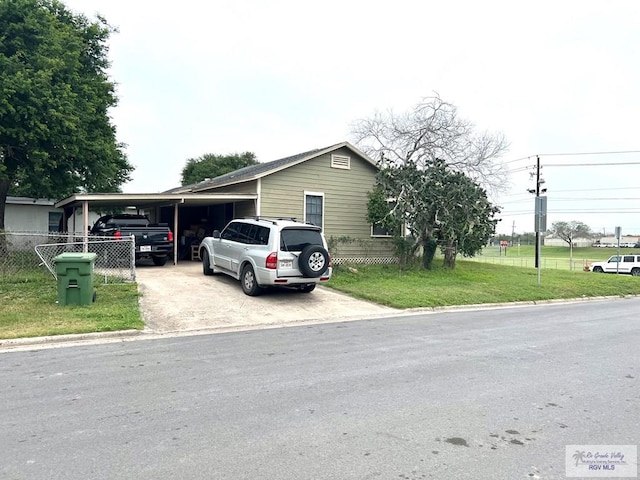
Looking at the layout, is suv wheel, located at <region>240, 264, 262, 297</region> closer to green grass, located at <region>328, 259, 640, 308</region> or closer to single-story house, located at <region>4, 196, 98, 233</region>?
green grass, located at <region>328, 259, 640, 308</region>

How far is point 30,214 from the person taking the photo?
25578 mm

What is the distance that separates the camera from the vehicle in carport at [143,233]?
50.3 ft

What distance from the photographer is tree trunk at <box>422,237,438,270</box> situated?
59.0 ft

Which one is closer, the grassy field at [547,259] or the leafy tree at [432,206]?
the leafy tree at [432,206]

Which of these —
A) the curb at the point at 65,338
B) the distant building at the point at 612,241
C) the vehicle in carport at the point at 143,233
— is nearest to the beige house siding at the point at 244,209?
the vehicle in carport at the point at 143,233

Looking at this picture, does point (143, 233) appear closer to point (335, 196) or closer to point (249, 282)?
point (249, 282)

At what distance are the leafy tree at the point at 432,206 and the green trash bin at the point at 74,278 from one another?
1067 cm

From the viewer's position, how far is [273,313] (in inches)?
386

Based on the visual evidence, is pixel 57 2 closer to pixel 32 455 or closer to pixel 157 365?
pixel 157 365

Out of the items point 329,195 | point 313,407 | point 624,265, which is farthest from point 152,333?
point 624,265

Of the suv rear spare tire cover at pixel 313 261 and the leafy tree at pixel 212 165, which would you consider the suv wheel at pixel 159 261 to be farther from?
the leafy tree at pixel 212 165

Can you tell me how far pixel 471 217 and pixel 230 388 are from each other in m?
14.4

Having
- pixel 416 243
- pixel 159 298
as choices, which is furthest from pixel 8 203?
pixel 416 243

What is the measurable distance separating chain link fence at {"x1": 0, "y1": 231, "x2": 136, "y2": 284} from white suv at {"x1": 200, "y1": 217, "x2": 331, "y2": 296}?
9.72ft
